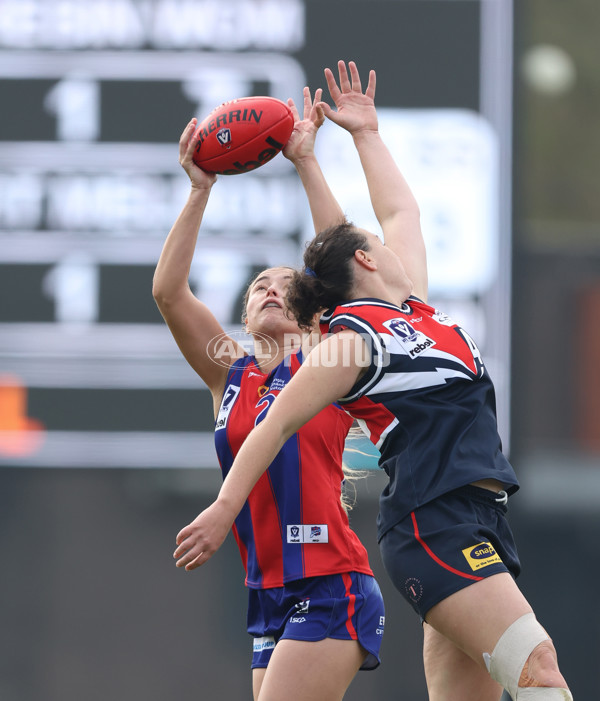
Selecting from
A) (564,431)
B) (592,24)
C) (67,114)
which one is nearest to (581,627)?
(564,431)

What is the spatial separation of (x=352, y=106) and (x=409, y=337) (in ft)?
2.86

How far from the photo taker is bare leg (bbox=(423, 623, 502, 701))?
2.10m

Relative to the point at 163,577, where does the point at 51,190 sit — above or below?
above

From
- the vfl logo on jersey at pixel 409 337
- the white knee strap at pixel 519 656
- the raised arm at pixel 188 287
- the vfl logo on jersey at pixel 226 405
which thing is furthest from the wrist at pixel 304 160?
the white knee strap at pixel 519 656

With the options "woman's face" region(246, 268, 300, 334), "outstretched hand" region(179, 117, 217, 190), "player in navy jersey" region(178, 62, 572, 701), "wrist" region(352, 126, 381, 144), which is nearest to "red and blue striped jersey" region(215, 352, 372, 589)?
"woman's face" region(246, 268, 300, 334)

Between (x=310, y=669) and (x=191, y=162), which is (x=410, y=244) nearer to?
(x=191, y=162)

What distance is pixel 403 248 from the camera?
2350mm

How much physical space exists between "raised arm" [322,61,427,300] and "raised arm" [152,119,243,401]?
39cm

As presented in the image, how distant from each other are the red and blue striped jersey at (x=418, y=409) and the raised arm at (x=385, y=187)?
1.10 feet

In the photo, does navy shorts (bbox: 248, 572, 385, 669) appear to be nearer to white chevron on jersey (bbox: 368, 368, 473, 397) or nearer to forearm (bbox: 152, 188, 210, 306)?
white chevron on jersey (bbox: 368, 368, 473, 397)

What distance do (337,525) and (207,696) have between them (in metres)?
2.20

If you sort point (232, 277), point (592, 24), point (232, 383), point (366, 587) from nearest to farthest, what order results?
point (366, 587)
point (232, 383)
point (232, 277)
point (592, 24)

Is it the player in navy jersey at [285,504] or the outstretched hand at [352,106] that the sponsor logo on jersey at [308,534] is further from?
the outstretched hand at [352,106]

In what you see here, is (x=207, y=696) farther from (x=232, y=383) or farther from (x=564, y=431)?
(x=232, y=383)
